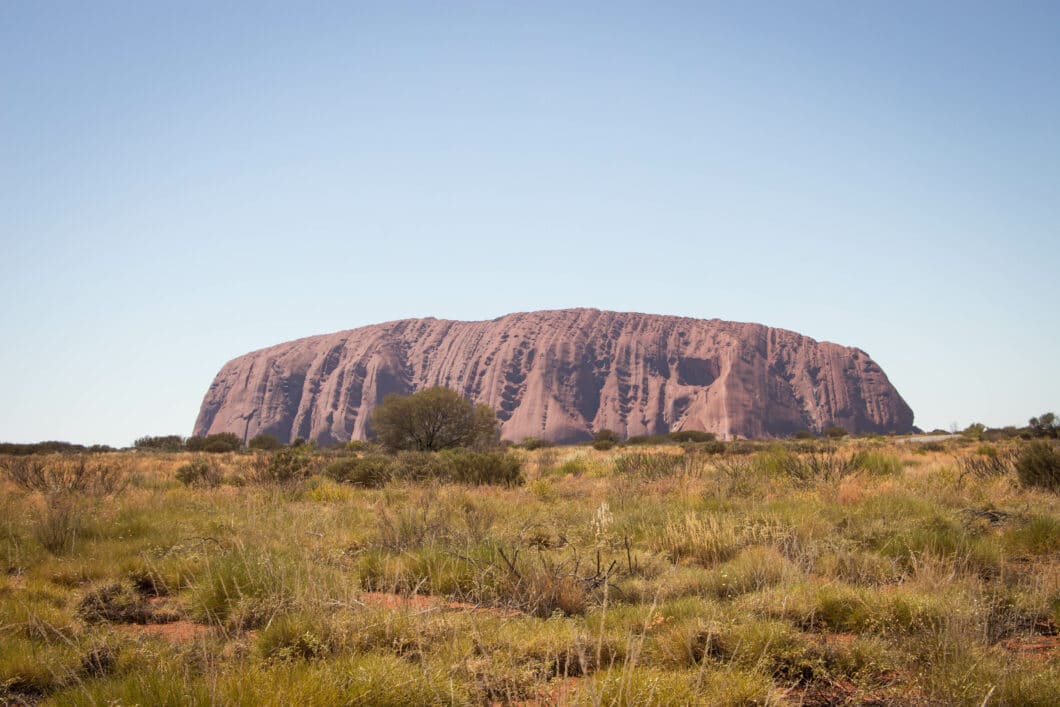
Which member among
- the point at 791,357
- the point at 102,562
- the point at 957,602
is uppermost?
the point at 791,357

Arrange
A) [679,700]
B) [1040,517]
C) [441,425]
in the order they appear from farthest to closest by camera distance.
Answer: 1. [441,425]
2. [1040,517]
3. [679,700]

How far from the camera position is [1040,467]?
446 inches

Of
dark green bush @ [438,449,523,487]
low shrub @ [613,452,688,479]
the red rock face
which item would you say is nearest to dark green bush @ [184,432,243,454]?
dark green bush @ [438,449,523,487]

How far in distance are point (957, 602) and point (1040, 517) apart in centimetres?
491

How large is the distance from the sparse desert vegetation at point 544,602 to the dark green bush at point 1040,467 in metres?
0.63

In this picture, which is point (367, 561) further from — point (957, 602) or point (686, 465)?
point (686, 465)

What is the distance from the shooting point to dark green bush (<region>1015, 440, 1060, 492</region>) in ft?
36.1

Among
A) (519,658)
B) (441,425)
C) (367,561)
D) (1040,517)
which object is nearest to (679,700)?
(519,658)

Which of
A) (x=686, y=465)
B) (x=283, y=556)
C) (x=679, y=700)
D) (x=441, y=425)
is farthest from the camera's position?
(x=441, y=425)

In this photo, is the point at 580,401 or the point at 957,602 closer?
the point at 957,602

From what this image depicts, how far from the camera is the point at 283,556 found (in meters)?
6.05

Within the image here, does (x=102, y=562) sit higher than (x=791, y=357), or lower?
lower

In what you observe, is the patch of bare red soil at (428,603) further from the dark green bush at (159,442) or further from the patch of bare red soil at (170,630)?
the dark green bush at (159,442)

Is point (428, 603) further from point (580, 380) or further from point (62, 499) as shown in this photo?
point (580, 380)
